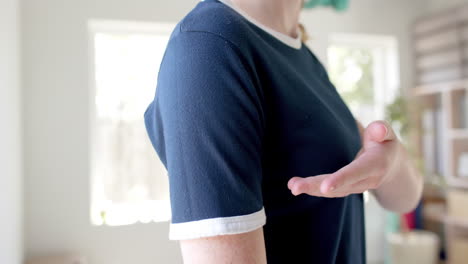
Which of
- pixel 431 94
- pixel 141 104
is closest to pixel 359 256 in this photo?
pixel 141 104

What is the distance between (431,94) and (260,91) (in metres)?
2.80

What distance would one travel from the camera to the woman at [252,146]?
0.27 m

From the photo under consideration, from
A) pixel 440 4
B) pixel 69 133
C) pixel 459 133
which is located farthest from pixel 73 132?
pixel 440 4

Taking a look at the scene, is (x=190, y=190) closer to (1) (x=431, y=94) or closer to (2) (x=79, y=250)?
(2) (x=79, y=250)

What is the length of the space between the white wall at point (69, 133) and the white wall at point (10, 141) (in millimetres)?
45

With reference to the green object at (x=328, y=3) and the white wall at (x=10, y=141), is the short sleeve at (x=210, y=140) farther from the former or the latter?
the white wall at (x=10, y=141)

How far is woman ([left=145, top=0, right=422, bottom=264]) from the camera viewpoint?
0.87 feet

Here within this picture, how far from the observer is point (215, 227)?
0.85ft

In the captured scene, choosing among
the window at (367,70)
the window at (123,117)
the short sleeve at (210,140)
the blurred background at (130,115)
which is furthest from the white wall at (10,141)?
the window at (367,70)

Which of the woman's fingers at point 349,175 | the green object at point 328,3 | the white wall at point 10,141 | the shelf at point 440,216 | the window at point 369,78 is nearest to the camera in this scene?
the woman's fingers at point 349,175

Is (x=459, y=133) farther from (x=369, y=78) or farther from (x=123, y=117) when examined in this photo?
(x=123, y=117)

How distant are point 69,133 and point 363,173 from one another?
2.29ft

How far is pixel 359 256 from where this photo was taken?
47 cm

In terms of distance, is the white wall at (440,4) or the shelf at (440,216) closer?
the shelf at (440,216)
